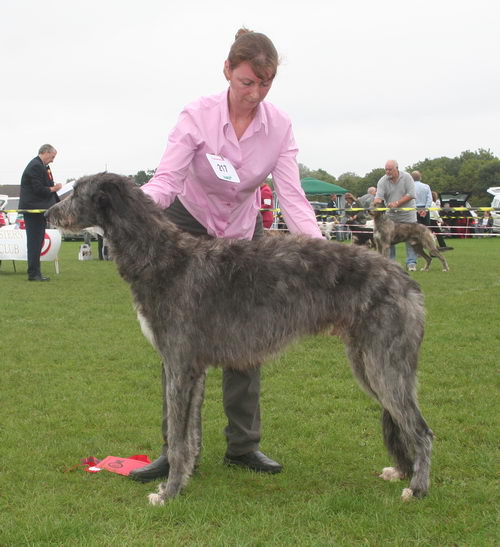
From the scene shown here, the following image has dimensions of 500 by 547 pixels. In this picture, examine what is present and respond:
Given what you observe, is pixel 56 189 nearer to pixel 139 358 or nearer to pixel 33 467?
pixel 139 358

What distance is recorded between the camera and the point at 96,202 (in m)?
4.11

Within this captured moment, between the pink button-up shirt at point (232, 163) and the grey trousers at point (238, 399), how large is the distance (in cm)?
8

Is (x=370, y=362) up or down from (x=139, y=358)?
up

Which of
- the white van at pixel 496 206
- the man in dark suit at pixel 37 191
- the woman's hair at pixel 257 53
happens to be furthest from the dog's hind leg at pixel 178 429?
the white van at pixel 496 206

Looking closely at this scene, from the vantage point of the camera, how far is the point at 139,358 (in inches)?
295

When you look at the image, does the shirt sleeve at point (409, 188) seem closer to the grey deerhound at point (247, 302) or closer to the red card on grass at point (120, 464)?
the grey deerhound at point (247, 302)

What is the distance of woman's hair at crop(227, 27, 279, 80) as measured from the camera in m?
4.09

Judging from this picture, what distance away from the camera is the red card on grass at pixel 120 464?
4483mm

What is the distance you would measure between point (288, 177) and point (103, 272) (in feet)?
42.1

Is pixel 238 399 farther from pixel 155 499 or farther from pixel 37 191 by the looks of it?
pixel 37 191

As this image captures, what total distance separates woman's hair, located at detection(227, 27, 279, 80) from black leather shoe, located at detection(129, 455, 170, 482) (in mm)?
2689

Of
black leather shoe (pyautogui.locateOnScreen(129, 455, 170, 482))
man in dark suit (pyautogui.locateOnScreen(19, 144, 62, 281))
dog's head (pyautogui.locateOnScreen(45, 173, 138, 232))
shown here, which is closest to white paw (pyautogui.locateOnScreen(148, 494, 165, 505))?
black leather shoe (pyautogui.locateOnScreen(129, 455, 170, 482))

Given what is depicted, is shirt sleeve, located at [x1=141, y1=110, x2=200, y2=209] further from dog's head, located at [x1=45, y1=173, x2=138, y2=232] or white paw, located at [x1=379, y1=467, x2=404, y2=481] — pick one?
white paw, located at [x1=379, y1=467, x2=404, y2=481]

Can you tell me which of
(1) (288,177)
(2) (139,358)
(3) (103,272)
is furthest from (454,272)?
(1) (288,177)
